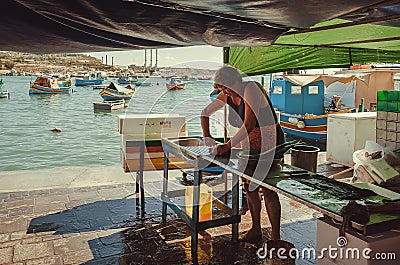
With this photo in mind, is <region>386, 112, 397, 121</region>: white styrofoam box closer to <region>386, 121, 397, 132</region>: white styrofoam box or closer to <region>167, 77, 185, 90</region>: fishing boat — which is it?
<region>386, 121, 397, 132</region>: white styrofoam box

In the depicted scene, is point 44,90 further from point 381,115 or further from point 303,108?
point 381,115

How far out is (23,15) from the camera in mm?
2557

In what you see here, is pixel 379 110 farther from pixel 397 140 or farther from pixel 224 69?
pixel 224 69

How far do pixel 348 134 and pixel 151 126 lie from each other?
12.0ft

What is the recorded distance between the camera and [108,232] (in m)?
3.76

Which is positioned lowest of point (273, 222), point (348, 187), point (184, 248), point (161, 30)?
point (184, 248)

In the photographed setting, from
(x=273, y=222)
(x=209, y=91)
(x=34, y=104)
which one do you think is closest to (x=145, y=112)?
(x=209, y=91)

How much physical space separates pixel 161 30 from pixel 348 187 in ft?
5.93

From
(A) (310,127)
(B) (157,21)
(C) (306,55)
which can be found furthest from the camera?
(A) (310,127)

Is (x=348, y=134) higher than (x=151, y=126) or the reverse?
the reverse

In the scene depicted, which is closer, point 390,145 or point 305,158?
point 305,158

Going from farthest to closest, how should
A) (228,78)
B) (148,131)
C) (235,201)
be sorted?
1. (148,131)
2. (235,201)
3. (228,78)

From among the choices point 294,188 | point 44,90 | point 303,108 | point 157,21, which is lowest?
point 294,188

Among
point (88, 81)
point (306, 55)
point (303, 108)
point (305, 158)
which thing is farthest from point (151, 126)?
point (88, 81)
